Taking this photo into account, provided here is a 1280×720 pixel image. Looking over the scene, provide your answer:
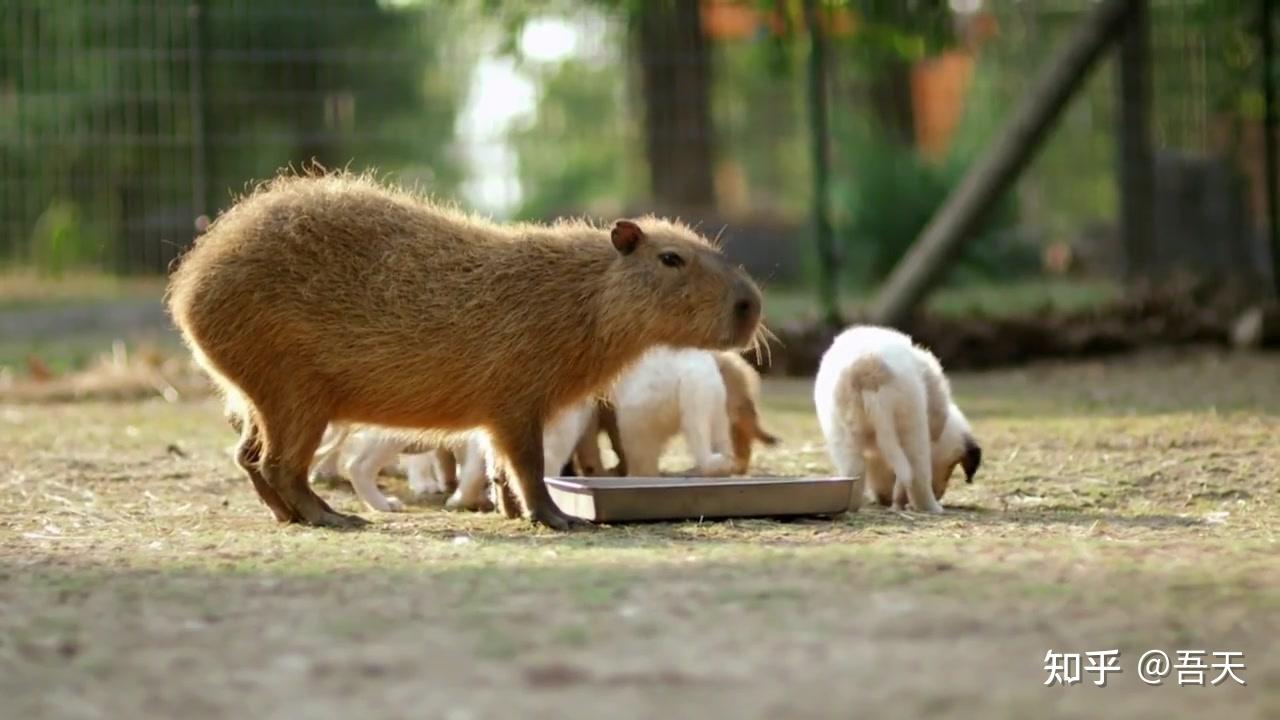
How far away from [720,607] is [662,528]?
1715 mm

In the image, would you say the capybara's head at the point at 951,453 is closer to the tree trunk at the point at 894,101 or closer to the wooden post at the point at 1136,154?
the wooden post at the point at 1136,154

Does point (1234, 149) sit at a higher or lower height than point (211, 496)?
higher

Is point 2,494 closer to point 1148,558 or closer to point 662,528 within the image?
point 662,528

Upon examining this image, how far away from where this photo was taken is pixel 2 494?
23.7ft

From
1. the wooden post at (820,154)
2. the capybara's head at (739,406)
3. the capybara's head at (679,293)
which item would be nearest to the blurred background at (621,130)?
the wooden post at (820,154)

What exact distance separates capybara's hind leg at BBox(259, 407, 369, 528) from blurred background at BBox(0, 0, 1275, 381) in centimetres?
671

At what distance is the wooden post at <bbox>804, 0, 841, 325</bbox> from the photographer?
1302 centimetres

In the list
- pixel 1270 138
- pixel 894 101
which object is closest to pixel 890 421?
pixel 1270 138

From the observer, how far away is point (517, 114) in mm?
18188

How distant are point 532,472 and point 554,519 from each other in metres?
0.20

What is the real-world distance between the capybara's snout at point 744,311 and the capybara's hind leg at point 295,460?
146 cm

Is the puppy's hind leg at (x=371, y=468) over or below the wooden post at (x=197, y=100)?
below

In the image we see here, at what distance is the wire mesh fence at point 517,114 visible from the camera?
46.5 ft

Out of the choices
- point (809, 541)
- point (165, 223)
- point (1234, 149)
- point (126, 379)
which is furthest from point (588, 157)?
point (809, 541)
